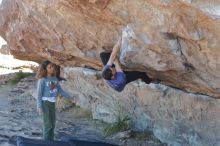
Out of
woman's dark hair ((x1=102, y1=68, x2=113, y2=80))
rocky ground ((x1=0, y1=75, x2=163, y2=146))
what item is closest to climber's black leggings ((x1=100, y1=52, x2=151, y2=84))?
woman's dark hair ((x1=102, y1=68, x2=113, y2=80))

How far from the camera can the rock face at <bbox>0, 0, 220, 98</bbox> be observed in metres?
5.59

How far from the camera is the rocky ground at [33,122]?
831cm

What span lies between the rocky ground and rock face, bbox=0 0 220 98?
121 cm

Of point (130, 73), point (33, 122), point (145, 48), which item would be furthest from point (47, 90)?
point (33, 122)

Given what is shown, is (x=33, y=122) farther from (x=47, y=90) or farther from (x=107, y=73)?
(x=107, y=73)

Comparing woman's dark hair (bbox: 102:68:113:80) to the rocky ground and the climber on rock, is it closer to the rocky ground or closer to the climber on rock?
the climber on rock

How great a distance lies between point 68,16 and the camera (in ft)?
24.0

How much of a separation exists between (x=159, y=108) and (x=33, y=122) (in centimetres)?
274

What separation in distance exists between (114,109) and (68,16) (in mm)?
2416

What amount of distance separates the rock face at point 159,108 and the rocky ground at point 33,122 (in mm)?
293

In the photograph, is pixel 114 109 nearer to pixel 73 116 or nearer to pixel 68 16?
pixel 73 116

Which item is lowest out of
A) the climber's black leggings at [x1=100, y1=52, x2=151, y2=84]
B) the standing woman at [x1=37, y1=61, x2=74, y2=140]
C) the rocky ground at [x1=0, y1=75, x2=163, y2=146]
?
the rocky ground at [x1=0, y1=75, x2=163, y2=146]

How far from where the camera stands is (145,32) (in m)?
6.11

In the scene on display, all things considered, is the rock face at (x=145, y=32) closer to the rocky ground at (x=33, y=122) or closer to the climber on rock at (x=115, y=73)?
the climber on rock at (x=115, y=73)
